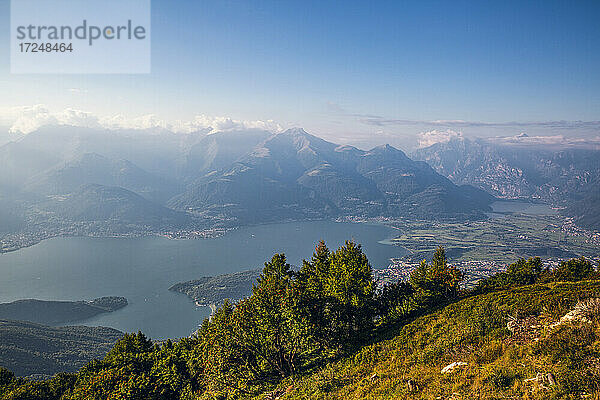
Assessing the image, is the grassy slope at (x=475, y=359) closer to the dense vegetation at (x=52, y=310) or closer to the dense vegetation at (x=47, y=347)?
the dense vegetation at (x=47, y=347)

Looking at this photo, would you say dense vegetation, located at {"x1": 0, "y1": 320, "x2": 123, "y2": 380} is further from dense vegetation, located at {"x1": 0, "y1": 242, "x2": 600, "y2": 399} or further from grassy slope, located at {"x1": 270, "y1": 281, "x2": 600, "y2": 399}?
grassy slope, located at {"x1": 270, "y1": 281, "x2": 600, "y2": 399}

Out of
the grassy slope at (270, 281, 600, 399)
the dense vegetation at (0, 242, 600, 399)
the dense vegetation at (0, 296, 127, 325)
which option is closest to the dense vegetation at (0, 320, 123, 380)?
the dense vegetation at (0, 296, 127, 325)

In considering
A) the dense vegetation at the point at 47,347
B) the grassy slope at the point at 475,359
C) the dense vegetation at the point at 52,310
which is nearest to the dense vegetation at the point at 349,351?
the grassy slope at the point at 475,359

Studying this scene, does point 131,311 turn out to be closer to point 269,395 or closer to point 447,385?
point 269,395

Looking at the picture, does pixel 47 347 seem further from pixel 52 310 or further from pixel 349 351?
pixel 349 351

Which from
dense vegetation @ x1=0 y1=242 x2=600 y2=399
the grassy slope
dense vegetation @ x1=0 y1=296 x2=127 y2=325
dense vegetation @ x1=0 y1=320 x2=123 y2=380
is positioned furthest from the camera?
dense vegetation @ x1=0 y1=296 x2=127 y2=325

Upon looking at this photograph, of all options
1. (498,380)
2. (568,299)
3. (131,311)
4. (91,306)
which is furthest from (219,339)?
(91,306)
